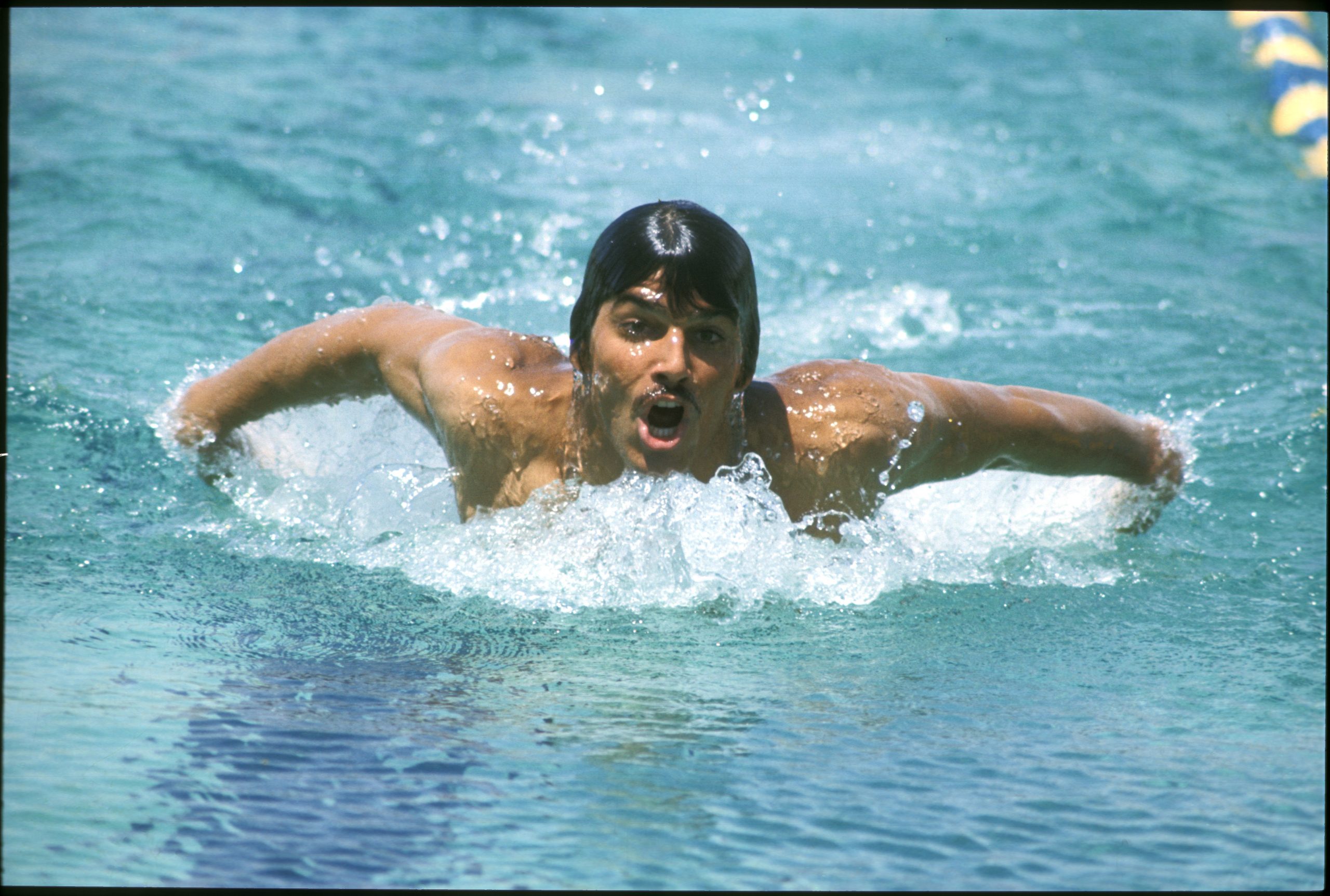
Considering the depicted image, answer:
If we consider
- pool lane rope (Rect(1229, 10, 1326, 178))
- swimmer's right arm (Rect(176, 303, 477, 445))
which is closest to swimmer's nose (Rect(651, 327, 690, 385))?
swimmer's right arm (Rect(176, 303, 477, 445))

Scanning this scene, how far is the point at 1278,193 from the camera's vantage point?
791 centimetres

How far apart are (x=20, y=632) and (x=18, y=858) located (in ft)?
3.18

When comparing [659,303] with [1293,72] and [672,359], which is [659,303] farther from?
[1293,72]

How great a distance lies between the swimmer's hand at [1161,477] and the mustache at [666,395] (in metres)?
1.62

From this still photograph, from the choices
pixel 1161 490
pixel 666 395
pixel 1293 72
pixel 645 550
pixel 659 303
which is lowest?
pixel 645 550

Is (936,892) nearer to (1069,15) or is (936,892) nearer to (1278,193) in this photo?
(1278,193)

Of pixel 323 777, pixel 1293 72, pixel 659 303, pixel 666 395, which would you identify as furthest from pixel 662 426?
pixel 1293 72

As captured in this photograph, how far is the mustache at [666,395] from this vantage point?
10.4ft

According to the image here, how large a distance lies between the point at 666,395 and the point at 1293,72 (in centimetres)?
842

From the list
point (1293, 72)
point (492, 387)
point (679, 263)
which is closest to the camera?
point (679, 263)

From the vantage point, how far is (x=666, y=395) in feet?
10.4

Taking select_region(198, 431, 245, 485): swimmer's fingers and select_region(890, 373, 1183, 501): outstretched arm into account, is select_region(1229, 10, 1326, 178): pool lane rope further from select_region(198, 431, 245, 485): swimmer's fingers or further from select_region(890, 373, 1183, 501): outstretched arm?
select_region(198, 431, 245, 485): swimmer's fingers

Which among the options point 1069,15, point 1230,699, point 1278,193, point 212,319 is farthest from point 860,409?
point 1069,15

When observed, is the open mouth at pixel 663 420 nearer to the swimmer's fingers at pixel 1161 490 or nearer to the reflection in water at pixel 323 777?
the reflection in water at pixel 323 777
